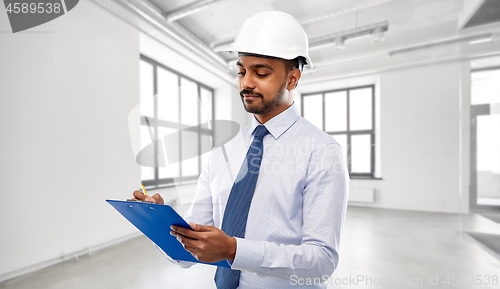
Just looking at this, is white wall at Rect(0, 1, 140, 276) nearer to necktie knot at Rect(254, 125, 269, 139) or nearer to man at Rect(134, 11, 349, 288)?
man at Rect(134, 11, 349, 288)

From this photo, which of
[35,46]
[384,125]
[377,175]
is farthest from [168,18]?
[377,175]

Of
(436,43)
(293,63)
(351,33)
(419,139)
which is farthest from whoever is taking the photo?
(419,139)

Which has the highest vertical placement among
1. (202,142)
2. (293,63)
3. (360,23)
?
(360,23)

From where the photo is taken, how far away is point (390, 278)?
246 cm

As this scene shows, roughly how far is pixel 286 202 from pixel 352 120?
21.2 ft

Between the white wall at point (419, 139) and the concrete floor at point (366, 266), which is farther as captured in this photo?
the white wall at point (419, 139)

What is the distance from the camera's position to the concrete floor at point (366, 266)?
2350 mm

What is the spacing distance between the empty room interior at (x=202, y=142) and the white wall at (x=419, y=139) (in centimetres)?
4

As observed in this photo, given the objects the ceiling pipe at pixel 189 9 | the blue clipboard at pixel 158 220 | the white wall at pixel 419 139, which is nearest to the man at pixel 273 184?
the blue clipboard at pixel 158 220

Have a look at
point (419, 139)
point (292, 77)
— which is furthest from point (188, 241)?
point (419, 139)

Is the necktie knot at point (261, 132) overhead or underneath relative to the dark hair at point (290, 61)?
underneath

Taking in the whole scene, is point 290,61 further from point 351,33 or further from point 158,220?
point 351,33

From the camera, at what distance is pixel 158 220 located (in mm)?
505

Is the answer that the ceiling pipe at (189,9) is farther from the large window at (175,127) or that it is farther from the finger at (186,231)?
the finger at (186,231)
